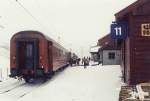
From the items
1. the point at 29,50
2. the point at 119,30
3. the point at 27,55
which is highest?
the point at 119,30

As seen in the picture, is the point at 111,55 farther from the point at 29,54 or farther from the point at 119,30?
the point at 119,30

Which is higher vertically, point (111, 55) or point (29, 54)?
point (111, 55)

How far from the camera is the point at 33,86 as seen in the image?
28.2 m

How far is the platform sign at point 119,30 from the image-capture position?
70.0 feet

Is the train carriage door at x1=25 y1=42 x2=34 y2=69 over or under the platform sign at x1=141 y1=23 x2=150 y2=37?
under

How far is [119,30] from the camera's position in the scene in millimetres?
21516

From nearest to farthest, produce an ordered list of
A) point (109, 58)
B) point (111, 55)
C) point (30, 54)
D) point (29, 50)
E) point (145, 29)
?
point (145, 29) < point (29, 50) < point (30, 54) < point (109, 58) < point (111, 55)

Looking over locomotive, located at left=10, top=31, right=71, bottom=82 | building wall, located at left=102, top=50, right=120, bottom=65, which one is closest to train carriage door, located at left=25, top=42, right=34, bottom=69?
locomotive, located at left=10, top=31, right=71, bottom=82

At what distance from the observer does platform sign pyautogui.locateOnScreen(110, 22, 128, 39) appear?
840 inches

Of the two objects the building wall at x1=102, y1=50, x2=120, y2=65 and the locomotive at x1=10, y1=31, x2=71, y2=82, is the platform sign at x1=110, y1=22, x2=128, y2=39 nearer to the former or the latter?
the locomotive at x1=10, y1=31, x2=71, y2=82

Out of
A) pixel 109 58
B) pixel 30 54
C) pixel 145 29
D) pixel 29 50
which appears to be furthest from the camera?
pixel 109 58

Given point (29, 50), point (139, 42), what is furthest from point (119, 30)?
point (29, 50)

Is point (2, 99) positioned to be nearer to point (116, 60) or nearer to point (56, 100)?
point (56, 100)

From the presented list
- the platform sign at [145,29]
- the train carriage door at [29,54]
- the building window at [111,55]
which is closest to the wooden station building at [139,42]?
the platform sign at [145,29]
